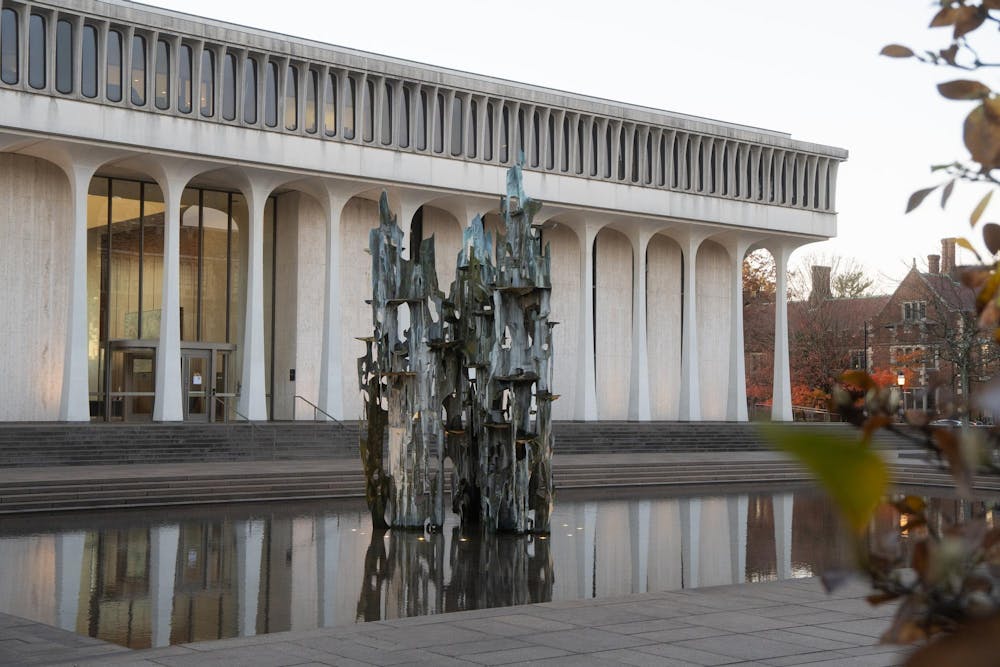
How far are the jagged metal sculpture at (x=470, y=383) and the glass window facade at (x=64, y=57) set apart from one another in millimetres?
18661

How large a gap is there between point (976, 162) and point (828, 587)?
771mm

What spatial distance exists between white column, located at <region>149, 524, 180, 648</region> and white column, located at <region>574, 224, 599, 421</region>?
2674 cm

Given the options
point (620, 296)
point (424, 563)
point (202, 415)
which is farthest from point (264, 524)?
point (620, 296)

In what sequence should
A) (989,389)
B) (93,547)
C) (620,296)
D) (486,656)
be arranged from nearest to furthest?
(989,389) → (486,656) → (93,547) → (620,296)

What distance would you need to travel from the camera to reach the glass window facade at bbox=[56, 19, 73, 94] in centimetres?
3316

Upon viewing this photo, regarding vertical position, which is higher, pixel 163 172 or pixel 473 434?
pixel 163 172

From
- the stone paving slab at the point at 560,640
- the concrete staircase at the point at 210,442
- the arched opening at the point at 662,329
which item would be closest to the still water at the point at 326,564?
the stone paving slab at the point at 560,640

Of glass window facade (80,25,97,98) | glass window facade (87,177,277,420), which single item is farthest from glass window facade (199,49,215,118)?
glass window facade (87,177,277,420)

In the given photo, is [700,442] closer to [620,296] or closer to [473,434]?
[620,296]

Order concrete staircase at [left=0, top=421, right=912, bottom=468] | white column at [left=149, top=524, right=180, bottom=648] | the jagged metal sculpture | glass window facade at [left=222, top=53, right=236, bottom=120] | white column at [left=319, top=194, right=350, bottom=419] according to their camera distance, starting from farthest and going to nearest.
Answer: white column at [left=319, top=194, right=350, bottom=419] → glass window facade at [left=222, top=53, right=236, bottom=120] → concrete staircase at [left=0, top=421, right=912, bottom=468] → the jagged metal sculpture → white column at [left=149, top=524, right=180, bottom=648]

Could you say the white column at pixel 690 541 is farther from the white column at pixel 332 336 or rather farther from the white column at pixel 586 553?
the white column at pixel 332 336

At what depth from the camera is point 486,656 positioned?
8.86 m

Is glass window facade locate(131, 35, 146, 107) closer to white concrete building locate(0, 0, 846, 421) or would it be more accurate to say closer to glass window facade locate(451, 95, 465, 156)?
white concrete building locate(0, 0, 846, 421)

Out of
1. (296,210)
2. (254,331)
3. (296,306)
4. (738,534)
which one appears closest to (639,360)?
(296,306)
